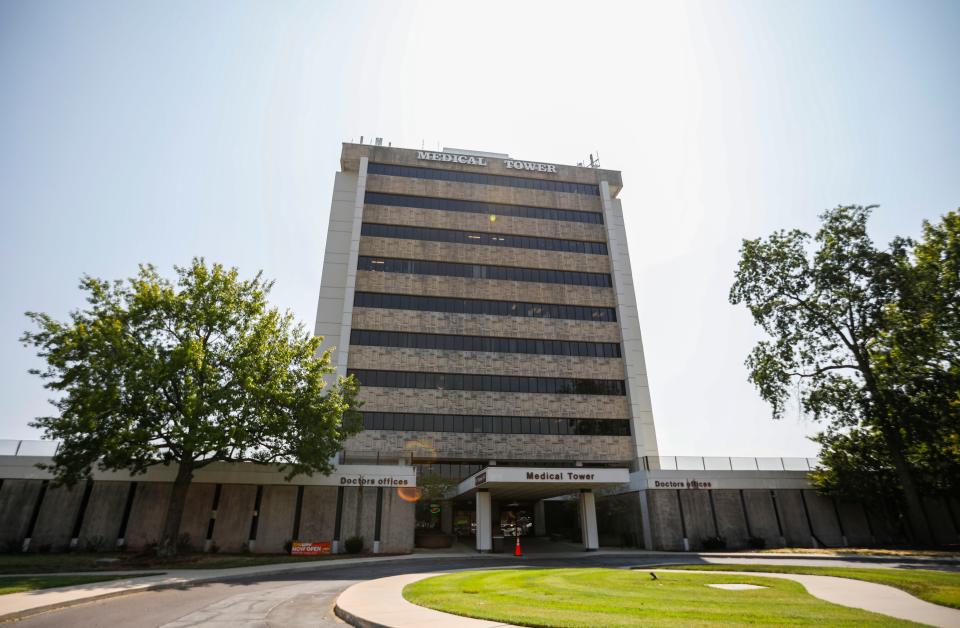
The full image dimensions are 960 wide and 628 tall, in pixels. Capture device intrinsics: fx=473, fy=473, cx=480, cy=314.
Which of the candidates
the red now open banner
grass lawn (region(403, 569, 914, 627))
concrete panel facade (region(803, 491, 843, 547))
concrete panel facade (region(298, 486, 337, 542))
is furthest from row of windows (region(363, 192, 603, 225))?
grass lawn (region(403, 569, 914, 627))

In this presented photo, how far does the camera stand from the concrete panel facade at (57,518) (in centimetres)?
2867

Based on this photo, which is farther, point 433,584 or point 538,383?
point 538,383

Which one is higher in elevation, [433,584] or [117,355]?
[117,355]

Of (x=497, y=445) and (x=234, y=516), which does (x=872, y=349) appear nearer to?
(x=497, y=445)

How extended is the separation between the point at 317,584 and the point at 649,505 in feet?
83.8

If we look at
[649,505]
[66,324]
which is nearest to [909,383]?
[649,505]

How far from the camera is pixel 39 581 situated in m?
16.1

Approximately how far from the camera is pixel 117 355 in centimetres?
2444

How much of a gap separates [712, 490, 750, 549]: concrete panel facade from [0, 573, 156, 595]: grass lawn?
35.4 meters

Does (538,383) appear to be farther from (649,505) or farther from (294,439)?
(294,439)

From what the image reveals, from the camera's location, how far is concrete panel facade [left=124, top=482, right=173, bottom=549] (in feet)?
97.1

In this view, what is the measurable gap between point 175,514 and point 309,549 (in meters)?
8.08

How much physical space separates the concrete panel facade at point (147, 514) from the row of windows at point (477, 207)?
102 feet

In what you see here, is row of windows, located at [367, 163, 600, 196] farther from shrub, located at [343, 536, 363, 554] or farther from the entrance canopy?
shrub, located at [343, 536, 363, 554]
